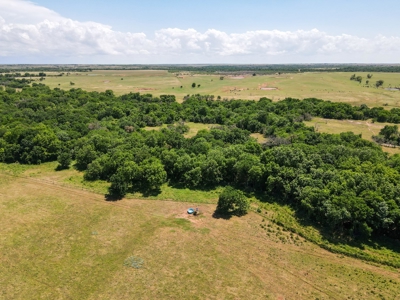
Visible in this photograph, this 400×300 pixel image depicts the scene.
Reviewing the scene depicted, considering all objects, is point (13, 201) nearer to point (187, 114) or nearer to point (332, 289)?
point (332, 289)

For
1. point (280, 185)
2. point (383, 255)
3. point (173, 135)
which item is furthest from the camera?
point (173, 135)

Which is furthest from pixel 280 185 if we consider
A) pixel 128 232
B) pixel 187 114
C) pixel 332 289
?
pixel 187 114

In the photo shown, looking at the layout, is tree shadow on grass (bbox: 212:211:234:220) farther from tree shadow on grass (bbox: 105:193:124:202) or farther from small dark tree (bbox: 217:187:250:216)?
tree shadow on grass (bbox: 105:193:124:202)

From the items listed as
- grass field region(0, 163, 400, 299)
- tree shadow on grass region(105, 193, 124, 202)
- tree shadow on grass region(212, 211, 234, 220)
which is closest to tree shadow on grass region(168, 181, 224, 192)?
grass field region(0, 163, 400, 299)

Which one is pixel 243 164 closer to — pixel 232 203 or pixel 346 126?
pixel 232 203

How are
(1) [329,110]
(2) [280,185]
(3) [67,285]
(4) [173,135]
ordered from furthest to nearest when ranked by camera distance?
1. (1) [329,110]
2. (4) [173,135]
3. (2) [280,185]
4. (3) [67,285]

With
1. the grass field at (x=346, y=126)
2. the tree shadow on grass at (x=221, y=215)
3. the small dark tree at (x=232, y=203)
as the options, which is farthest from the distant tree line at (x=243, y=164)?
the grass field at (x=346, y=126)
